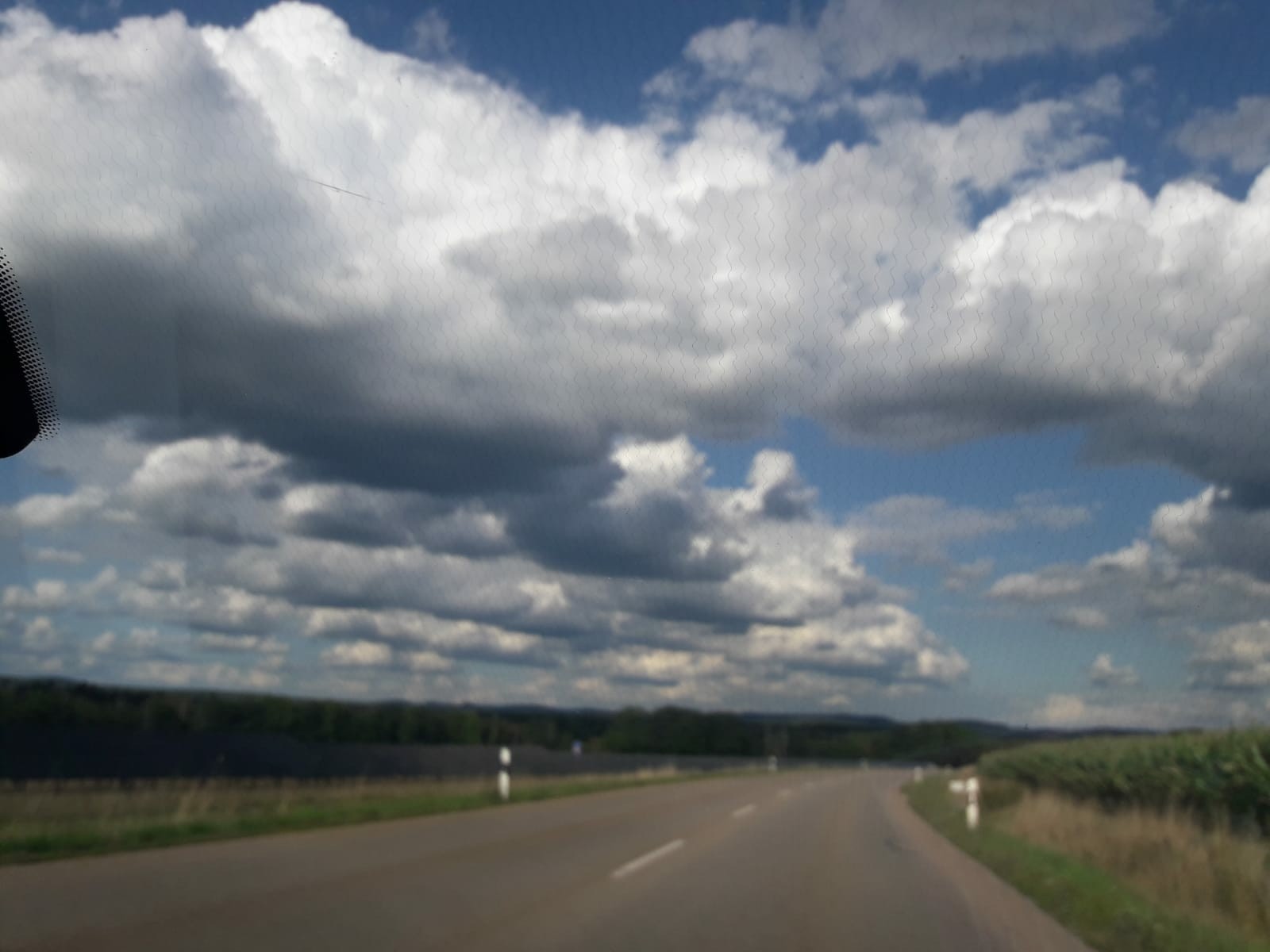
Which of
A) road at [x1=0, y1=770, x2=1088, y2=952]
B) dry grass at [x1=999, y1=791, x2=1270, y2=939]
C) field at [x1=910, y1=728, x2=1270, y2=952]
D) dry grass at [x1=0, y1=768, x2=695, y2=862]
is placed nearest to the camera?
road at [x1=0, y1=770, x2=1088, y2=952]

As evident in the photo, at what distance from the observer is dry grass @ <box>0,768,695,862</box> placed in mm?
14617

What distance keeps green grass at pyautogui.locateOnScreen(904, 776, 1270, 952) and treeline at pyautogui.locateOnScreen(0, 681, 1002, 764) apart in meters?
21.0

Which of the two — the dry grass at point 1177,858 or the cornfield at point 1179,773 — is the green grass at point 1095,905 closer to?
the dry grass at point 1177,858

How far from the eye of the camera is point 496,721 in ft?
237

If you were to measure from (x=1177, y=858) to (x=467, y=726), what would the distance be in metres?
59.4

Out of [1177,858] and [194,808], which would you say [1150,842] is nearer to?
[1177,858]

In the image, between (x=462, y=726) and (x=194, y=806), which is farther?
(x=462, y=726)

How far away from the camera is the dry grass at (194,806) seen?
48.0 feet

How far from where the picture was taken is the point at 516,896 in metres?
11.2

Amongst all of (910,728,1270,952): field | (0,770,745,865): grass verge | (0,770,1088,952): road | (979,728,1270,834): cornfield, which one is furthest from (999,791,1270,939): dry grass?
(0,770,745,865): grass verge

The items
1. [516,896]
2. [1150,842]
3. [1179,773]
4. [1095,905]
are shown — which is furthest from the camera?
[1179,773]

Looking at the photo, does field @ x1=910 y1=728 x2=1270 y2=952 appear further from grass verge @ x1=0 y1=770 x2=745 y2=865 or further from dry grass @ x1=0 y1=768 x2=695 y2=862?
dry grass @ x1=0 y1=768 x2=695 y2=862

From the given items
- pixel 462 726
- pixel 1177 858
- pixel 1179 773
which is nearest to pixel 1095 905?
pixel 1177 858

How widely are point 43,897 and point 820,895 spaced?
7181 mm
